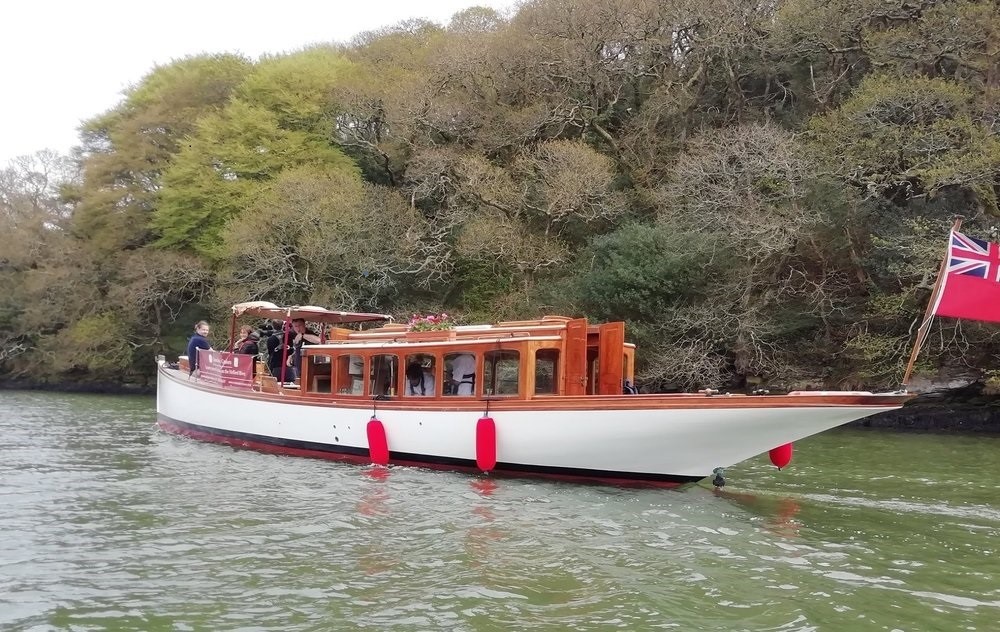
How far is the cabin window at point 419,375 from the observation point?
582 inches

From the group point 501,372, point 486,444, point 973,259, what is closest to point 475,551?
point 486,444

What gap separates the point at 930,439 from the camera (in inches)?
876

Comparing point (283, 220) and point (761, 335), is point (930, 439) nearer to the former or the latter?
point (761, 335)

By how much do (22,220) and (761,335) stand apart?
35.9 meters

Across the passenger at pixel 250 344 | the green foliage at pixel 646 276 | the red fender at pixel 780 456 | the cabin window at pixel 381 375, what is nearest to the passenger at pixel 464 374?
the cabin window at pixel 381 375

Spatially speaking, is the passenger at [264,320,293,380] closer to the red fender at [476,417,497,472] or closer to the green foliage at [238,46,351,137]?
the red fender at [476,417,497,472]

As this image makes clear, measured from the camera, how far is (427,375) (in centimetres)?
1484

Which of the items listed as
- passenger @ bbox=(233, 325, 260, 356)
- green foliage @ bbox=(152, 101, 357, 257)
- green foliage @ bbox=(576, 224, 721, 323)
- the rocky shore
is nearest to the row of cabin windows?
passenger @ bbox=(233, 325, 260, 356)

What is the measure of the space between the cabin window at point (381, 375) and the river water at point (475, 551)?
140cm

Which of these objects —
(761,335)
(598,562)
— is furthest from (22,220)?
(598,562)

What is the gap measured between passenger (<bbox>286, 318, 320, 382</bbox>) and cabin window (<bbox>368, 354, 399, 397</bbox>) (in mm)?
3146

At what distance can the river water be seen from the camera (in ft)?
23.4

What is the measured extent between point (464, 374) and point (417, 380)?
104 centimetres

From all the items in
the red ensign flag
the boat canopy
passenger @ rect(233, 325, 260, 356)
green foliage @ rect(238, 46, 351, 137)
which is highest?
green foliage @ rect(238, 46, 351, 137)
